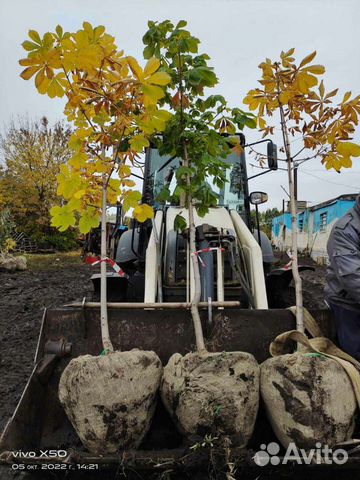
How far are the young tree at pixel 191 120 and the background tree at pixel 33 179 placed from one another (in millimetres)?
21344

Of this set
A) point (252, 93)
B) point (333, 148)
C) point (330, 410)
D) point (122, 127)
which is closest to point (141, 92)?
point (122, 127)

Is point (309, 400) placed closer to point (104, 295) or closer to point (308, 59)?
point (104, 295)

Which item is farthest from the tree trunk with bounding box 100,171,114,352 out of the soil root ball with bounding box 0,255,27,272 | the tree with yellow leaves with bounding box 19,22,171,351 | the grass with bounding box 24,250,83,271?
the grass with bounding box 24,250,83,271

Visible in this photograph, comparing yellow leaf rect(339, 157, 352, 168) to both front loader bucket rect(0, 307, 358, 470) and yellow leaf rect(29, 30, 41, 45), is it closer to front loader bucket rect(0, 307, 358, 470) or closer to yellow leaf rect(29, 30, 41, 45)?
front loader bucket rect(0, 307, 358, 470)

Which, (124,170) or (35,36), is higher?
(35,36)

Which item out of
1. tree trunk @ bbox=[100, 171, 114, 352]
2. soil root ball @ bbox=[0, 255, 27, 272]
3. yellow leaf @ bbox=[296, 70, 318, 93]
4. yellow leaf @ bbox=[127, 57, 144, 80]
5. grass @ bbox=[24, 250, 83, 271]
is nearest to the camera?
yellow leaf @ bbox=[127, 57, 144, 80]

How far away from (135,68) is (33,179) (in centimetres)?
2277

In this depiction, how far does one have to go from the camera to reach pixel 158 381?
93.0 inches

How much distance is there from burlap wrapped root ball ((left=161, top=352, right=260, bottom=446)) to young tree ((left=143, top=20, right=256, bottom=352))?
1.37 ft

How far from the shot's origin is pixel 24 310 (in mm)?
7609

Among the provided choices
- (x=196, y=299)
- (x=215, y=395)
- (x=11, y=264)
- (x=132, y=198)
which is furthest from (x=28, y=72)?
(x=11, y=264)

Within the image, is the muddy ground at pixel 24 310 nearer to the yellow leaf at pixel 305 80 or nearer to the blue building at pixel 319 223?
the yellow leaf at pixel 305 80

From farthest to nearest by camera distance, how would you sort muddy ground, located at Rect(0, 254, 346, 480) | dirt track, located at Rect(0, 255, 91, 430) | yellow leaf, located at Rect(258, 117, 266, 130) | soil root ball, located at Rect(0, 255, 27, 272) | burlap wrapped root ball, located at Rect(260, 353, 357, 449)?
soil root ball, located at Rect(0, 255, 27, 272) → dirt track, located at Rect(0, 255, 91, 430) → muddy ground, located at Rect(0, 254, 346, 480) → yellow leaf, located at Rect(258, 117, 266, 130) → burlap wrapped root ball, located at Rect(260, 353, 357, 449)

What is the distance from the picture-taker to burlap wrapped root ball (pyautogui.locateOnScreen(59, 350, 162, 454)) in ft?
7.02
